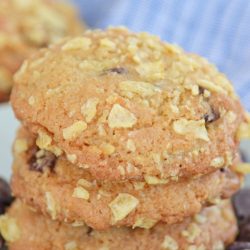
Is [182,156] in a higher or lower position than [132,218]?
higher

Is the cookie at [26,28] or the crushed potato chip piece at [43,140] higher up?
the cookie at [26,28]

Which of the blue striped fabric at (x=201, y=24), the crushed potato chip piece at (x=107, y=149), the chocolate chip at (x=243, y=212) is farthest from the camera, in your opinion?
the blue striped fabric at (x=201, y=24)

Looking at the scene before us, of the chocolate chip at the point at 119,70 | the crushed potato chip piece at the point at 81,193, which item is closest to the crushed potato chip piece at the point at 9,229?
the crushed potato chip piece at the point at 81,193

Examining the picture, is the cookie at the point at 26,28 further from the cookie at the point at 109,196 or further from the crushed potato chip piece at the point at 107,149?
the crushed potato chip piece at the point at 107,149

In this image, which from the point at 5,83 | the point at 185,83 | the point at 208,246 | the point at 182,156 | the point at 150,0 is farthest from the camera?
the point at 150,0

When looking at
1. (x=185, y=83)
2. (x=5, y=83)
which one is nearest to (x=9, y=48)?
(x=5, y=83)

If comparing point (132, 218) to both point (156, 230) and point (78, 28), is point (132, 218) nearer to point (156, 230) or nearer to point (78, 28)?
point (156, 230)
